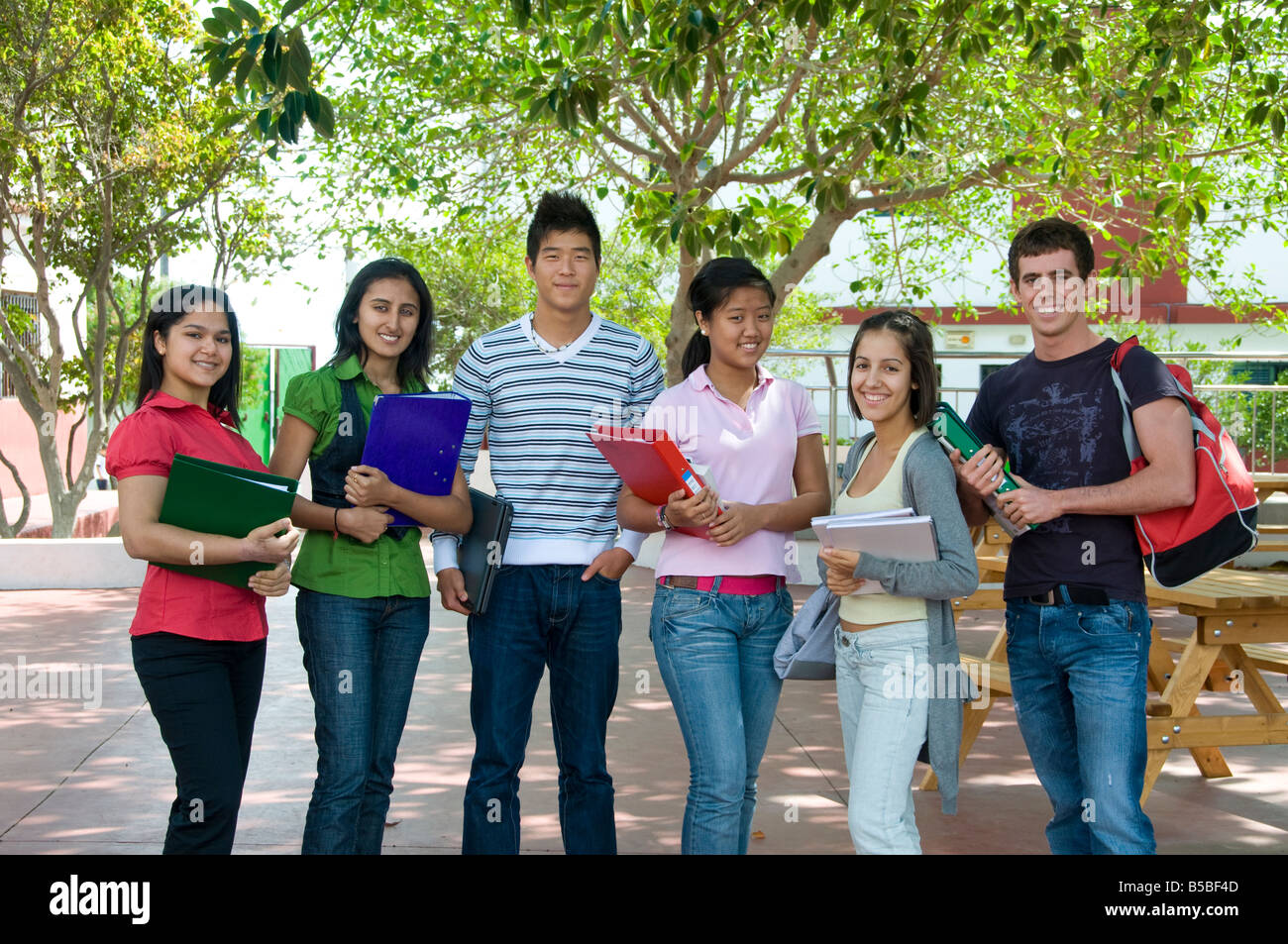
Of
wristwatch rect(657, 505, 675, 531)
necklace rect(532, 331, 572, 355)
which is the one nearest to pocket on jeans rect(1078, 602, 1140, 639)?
wristwatch rect(657, 505, 675, 531)

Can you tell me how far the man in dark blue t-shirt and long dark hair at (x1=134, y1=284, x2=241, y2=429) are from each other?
2.04m

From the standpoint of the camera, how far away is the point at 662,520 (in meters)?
Answer: 3.35

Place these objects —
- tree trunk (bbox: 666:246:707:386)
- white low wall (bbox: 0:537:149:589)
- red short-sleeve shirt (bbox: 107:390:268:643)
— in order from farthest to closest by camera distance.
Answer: white low wall (bbox: 0:537:149:589) < tree trunk (bbox: 666:246:707:386) < red short-sleeve shirt (bbox: 107:390:268:643)

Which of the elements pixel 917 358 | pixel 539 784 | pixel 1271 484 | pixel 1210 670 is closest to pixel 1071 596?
pixel 917 358

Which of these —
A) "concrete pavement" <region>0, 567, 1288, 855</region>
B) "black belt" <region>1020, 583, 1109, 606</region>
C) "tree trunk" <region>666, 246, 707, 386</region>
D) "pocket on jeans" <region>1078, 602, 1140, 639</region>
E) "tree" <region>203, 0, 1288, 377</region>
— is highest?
"tree" <region>203, 0, 1288, 377</region>

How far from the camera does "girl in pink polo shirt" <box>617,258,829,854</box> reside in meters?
3.24

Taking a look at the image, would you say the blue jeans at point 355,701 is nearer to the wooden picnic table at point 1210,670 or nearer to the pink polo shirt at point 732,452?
the pink polo shirt at point 732,452

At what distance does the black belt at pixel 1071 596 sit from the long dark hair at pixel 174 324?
7.57 feet

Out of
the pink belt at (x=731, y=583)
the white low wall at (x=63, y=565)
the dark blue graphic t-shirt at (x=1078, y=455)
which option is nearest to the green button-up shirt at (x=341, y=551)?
the pink belt at (x=731, y=583)

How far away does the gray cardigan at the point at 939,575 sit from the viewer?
10.1ft

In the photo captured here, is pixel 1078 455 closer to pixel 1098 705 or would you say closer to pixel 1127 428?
pixel 1127 428

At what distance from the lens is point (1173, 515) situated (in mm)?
3178

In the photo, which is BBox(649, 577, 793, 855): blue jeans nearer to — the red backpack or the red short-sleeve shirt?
the red backpack

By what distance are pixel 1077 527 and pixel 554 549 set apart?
4.70 feet
